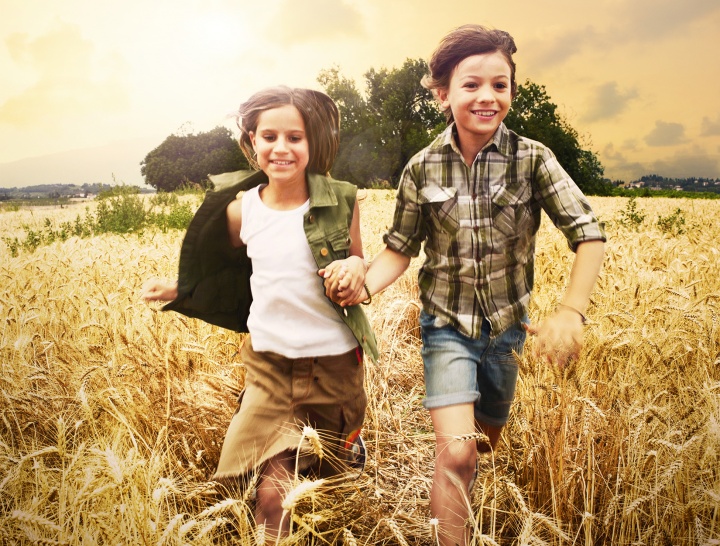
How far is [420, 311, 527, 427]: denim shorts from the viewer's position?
5.82ft

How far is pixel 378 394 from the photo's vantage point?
2914 millimetres

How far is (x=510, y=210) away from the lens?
6.18 feet

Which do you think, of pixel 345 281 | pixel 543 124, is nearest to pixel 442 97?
pixel 345 281

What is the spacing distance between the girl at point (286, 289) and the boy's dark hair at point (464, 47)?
442 mm

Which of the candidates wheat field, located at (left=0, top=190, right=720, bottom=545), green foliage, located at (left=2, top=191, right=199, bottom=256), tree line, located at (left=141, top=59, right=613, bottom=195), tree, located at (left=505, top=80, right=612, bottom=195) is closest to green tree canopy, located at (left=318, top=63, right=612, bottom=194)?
tree line, located at (left=141, top=59, right=613, bottom=195)

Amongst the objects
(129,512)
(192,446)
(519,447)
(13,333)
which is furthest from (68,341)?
(519,447)

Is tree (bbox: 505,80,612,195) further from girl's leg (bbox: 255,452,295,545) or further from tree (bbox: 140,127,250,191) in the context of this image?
girl's leg (bbox: 255,452,295,545)

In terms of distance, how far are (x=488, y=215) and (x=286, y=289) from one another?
771mm

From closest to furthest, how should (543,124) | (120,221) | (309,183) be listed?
1. (309,183)
2. (120,221)
3. (543,124)

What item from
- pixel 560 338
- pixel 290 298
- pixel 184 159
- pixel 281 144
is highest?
pixel 184 159

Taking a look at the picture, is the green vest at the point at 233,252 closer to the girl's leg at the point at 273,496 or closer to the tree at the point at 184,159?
the girl's leg at the point at 273,496

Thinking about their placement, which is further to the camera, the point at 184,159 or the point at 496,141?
the point at 184,159

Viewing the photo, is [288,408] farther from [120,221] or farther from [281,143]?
[120,221]

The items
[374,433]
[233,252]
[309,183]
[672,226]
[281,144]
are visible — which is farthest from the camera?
[672,226]
